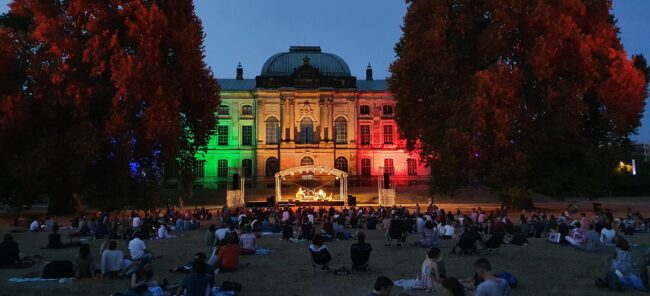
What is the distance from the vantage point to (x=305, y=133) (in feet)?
210

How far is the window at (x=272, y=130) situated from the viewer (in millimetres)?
63625

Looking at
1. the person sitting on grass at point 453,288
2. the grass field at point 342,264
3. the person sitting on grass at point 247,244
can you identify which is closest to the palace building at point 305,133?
the grass field at point 342,264

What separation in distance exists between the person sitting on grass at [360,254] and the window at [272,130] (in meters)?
51.1

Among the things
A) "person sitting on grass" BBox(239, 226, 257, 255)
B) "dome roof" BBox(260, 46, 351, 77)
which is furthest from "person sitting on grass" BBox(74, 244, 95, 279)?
"dome roof" BBox(260, 46, 351, 77)

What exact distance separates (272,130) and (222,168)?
7.38 meters

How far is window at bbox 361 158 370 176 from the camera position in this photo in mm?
63966

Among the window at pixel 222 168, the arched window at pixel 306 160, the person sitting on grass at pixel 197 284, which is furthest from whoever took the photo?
the window at pixel 222 168

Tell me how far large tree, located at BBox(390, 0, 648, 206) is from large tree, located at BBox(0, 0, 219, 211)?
1469 cm

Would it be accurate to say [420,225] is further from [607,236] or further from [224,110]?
[224,110]

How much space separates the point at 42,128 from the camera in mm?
30750

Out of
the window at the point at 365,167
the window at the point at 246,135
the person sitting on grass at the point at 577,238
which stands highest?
the window at the point at 246,135

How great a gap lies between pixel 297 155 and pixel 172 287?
52451 mm

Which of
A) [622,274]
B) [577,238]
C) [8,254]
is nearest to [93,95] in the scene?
[8,254]

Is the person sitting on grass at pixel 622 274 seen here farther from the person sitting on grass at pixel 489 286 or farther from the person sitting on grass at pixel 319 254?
the person sitting on grass at pixel 319 254
